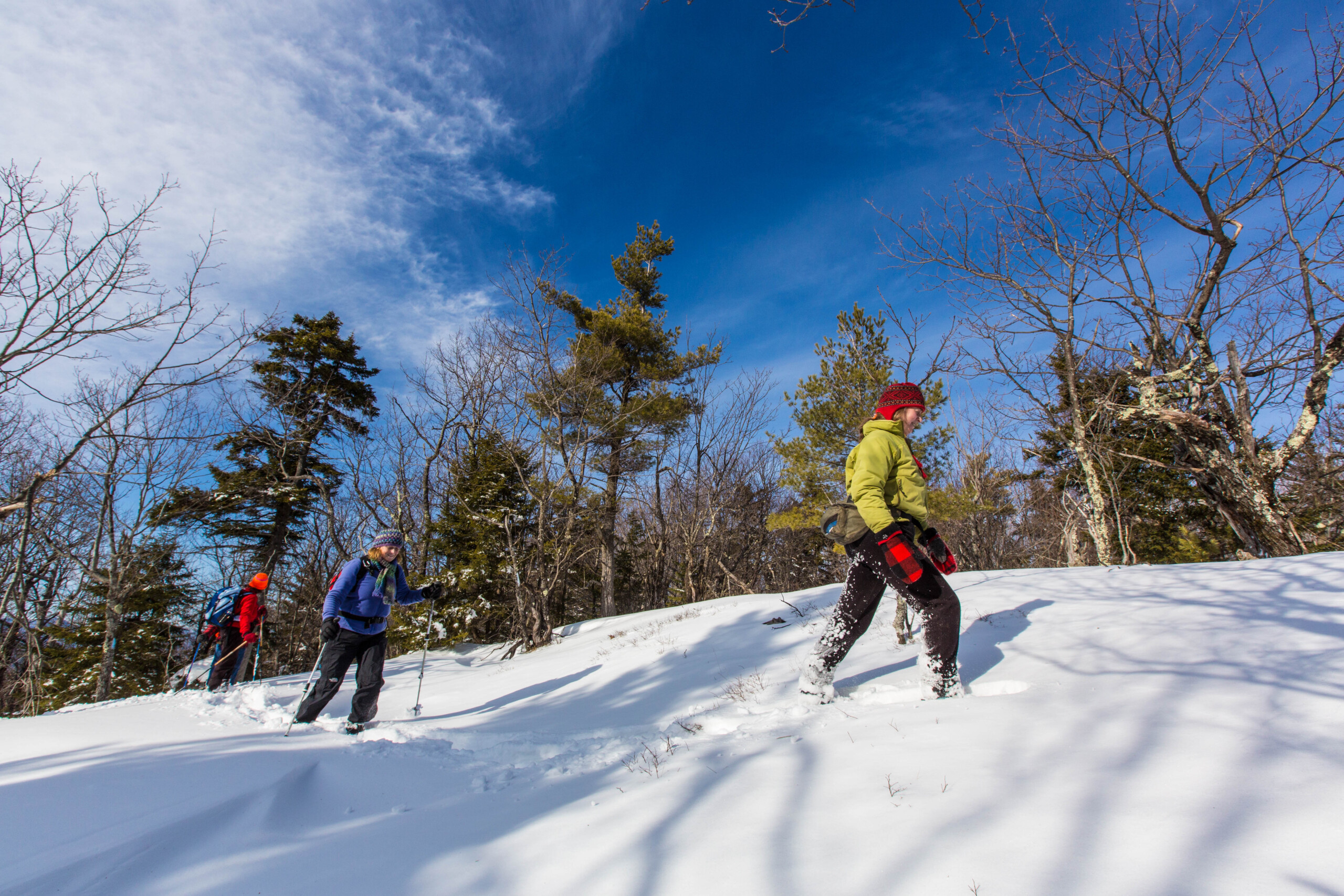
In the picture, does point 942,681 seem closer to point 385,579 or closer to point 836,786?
point 836,786

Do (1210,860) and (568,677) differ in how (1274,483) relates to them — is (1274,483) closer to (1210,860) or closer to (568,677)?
(1210,860)

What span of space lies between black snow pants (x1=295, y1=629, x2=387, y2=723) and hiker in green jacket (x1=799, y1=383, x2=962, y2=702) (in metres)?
3.69

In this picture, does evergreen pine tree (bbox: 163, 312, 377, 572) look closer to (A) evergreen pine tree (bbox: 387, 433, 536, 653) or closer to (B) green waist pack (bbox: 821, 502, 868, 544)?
(A) evergreen pine tree (bbox: 387, 433, 536, 653)

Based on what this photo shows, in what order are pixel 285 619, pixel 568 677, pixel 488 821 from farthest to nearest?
pixel 285 619, pixel 568 677, pixel 488 821

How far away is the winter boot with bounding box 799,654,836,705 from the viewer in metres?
3.25

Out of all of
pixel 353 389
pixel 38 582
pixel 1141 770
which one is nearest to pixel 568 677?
pixel 1141 770

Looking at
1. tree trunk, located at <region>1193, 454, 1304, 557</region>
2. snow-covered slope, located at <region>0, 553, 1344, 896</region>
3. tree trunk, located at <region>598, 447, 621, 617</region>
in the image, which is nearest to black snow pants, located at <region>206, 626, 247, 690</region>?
snow-covered slope, located at <region>0, 553, 1344, 896</region>

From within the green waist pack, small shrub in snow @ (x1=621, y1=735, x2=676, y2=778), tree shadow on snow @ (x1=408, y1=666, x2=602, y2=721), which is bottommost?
tree shadow on snow @ (x1=408, y1=666, x2=602, y2=721)

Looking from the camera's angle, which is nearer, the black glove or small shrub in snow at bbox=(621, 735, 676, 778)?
small shrub in snow at bbox=(621, 735, 676, 778)

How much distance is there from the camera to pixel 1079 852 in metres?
1.34

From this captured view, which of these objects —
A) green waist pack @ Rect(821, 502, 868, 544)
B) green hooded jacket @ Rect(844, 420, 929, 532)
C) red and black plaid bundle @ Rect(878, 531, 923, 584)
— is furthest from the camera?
green waist pack @ Rect(821, 502, 868, 544)

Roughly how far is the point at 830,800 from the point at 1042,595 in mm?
3790

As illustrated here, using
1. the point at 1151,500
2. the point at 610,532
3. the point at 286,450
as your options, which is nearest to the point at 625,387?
the point at 610,532

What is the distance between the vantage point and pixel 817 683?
328 centimetres
